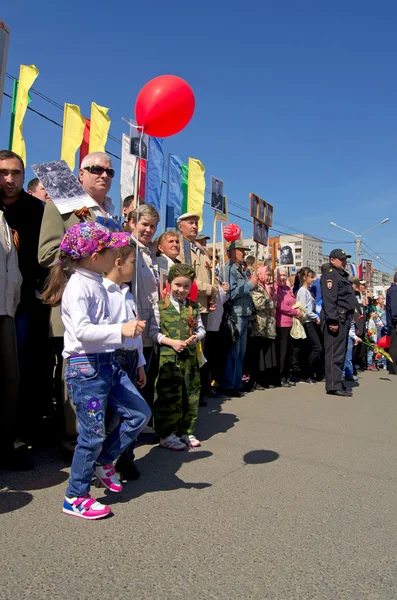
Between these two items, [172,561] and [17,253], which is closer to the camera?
[172,561]

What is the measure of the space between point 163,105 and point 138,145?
0.53 metres

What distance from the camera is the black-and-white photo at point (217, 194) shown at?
6.86 metres

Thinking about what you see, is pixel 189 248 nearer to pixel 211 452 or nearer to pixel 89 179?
pixel 89 179

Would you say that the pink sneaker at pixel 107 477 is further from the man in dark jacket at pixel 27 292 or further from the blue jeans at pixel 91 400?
the man in dark jacket at pixel 27 292

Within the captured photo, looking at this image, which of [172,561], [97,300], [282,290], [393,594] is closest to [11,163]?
[97,300]

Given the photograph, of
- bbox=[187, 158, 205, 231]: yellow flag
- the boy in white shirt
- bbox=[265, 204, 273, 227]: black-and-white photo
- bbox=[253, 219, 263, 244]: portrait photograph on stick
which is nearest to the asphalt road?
the boy in white shirt

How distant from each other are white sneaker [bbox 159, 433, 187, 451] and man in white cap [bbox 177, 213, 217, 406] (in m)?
1.87

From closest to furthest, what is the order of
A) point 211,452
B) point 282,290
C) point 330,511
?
point 330,511 < point 211,452 < point 282,290

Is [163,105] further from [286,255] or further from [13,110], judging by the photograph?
[286,255]

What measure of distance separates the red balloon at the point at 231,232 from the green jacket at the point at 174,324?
388cm

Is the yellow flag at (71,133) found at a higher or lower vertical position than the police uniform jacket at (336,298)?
higher

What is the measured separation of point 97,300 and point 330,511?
1.88m

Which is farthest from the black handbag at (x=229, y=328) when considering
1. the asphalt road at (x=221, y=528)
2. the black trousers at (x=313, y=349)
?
the black trousers at (x=313, y=349)

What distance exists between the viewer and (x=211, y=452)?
4051 millimetres
